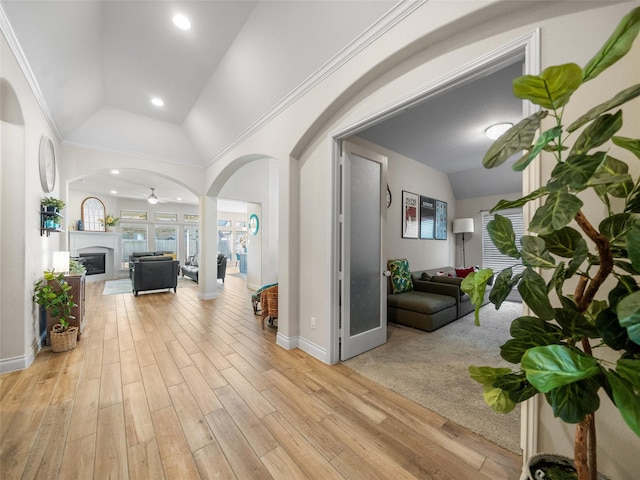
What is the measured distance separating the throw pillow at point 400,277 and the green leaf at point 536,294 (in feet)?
11.1

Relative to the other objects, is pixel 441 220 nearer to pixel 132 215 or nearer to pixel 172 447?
pixel 172 447

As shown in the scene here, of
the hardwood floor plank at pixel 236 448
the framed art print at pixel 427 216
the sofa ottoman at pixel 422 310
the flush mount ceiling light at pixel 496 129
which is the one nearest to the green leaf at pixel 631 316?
the hardwood floor plank at pixel 236 448

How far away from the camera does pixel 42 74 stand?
2674 millimetres

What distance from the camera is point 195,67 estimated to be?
10.6 feet

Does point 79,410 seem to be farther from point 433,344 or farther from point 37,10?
point 433,344

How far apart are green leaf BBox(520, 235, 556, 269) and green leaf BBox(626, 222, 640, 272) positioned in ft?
0.78

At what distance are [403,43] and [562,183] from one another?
1.69 meters

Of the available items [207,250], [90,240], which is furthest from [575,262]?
[90,240]

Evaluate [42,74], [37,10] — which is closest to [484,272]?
[37,10]

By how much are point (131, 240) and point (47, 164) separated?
7.56 meters

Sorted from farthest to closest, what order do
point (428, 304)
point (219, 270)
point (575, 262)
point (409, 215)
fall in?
point (219, 270) → point (409, 215) → point (428, 304) → point (575, 262)

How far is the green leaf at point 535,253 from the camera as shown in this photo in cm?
87

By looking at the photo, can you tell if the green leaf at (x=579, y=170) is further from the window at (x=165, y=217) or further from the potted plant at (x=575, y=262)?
the window at (x=165, y=217)

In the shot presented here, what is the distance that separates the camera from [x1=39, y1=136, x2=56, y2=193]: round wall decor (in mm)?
2959
